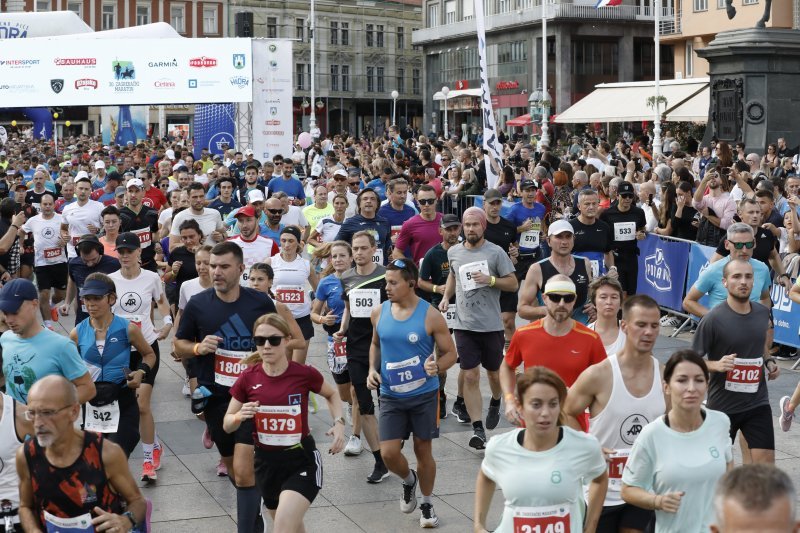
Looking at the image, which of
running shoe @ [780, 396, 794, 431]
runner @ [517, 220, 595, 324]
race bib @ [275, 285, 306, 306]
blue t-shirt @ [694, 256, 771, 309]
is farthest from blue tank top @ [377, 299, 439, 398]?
race bib @ [275, 285, 306, 306]

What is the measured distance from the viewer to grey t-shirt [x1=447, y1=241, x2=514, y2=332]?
9.74m

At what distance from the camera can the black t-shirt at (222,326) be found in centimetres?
753

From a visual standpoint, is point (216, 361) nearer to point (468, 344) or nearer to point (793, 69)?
point (468, 344)

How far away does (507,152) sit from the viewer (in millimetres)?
30922

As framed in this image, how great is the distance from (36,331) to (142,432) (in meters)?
2.31

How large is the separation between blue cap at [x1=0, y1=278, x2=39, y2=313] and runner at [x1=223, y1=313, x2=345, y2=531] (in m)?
1.24

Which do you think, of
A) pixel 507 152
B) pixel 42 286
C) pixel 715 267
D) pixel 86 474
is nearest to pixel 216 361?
pixel 86 474

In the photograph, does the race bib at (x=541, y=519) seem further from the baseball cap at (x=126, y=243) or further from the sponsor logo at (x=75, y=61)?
the sponsor logo at (x=75, y=61)

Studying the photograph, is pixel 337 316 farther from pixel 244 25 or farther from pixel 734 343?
pixel 244 25

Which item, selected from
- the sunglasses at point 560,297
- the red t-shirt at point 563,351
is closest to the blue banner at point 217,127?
the red t-shirt at point 563,351

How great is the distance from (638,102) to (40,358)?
41.2 meters

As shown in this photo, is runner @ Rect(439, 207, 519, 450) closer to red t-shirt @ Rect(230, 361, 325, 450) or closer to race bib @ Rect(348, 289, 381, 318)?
race bib @ Rect(348, 289, 381, 318)

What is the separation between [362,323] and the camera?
9.10 m

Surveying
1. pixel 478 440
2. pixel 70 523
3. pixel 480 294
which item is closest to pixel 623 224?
pixel 480 294
